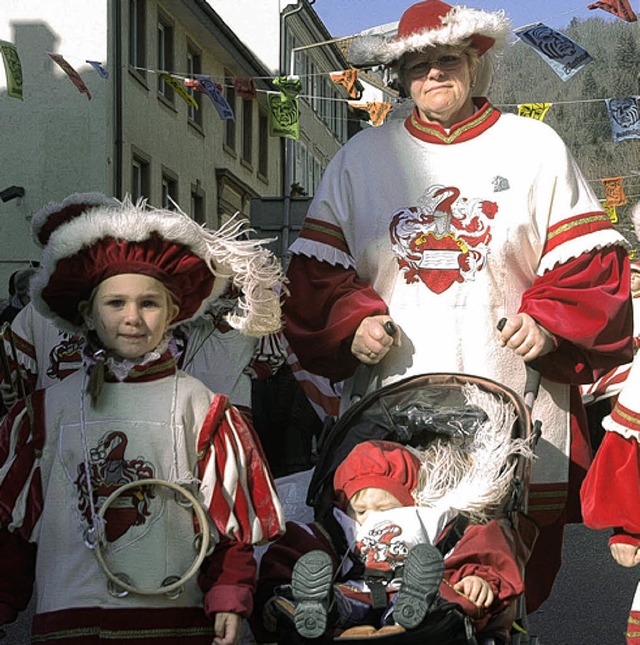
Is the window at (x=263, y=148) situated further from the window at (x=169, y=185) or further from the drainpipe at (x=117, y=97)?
the drainpipe at (x=117, y=97)

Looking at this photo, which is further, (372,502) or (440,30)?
(440,30)

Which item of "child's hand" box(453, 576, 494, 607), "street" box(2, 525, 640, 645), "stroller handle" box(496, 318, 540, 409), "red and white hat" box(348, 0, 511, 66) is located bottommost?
"street" box(2, 525, 640, 645)

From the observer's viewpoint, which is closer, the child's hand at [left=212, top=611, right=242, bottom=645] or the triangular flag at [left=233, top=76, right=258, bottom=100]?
the child's hand at [left=212, top=611, right=242, bottom=645]

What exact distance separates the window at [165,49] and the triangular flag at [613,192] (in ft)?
27.8

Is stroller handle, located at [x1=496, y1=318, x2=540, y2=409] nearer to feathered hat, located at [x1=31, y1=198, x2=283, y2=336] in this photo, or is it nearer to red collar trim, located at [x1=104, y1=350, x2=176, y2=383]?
feathered hat, located at [x1=31, y1=198, x2=283, y2=336]

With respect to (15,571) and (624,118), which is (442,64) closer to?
(15,571)

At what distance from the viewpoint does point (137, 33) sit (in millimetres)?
26281

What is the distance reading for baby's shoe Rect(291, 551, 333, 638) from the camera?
346 cm

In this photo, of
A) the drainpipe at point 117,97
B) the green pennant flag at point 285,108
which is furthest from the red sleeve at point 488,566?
the drainpipe at point 117,97

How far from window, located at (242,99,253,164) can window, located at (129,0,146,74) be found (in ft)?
25.3

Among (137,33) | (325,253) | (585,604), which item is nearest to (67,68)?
(137,33)

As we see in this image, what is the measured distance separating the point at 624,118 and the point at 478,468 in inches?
674

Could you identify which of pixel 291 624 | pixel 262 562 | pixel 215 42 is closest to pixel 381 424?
pixel 262 562

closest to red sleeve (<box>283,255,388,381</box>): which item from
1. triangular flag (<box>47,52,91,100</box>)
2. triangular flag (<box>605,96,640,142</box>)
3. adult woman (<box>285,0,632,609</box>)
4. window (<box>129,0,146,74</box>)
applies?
adult woman (<box>285,0,632,609</box>)
